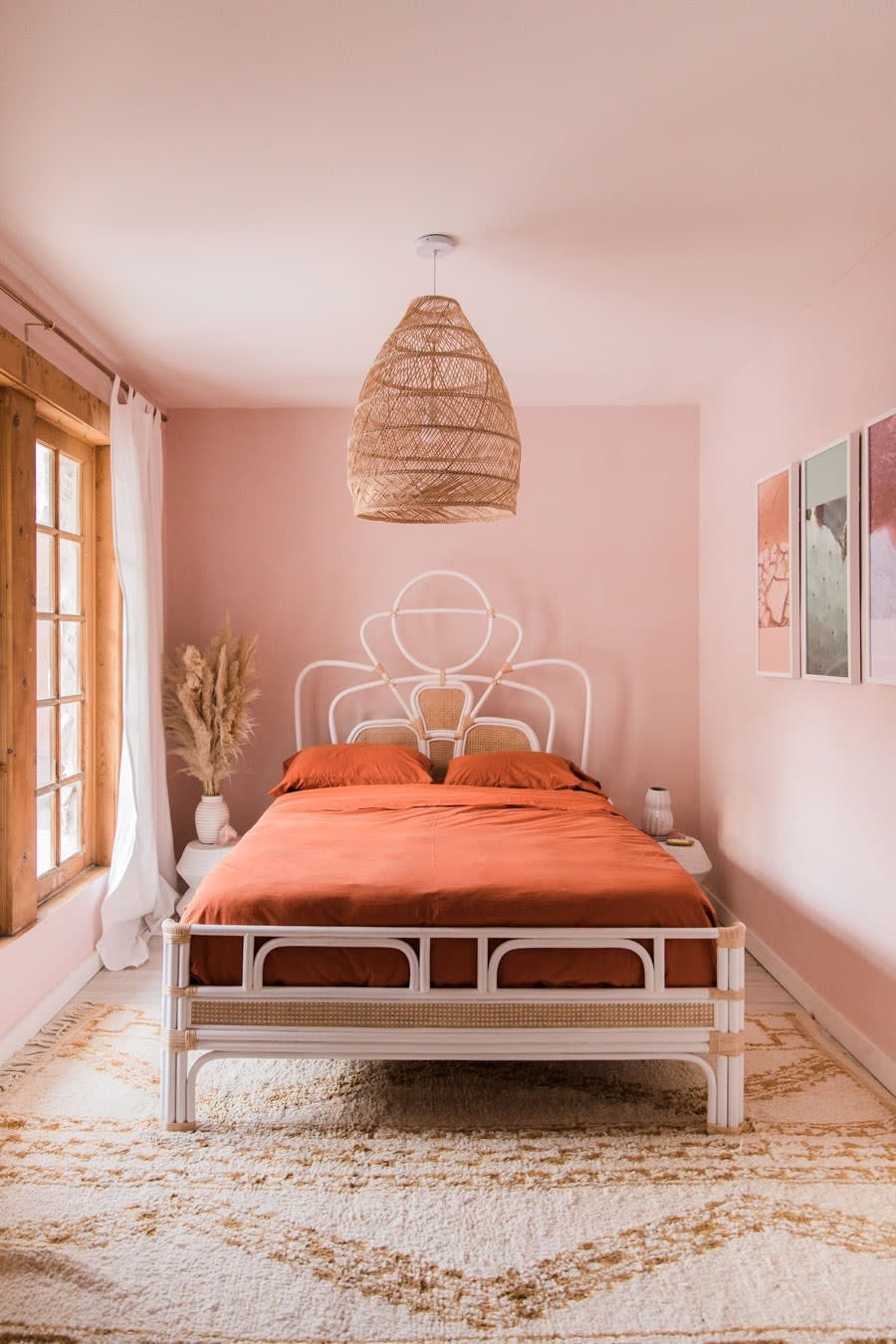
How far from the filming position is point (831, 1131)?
247 cm

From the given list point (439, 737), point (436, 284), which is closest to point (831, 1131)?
point (439, 737)

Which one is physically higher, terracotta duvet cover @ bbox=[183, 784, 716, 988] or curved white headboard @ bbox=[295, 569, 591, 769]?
curved white headboard @ bbox=[295, 569, 591, 769]

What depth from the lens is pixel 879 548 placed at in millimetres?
2781

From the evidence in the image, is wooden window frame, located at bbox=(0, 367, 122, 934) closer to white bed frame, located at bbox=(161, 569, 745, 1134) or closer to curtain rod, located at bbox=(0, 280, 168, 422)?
curtain rod, located at bbox=(0, 280, 168, 422)

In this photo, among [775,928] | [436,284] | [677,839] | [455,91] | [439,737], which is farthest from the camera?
[439,737]

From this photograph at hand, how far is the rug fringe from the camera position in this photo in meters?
2.78

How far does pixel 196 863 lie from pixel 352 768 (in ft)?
2.74

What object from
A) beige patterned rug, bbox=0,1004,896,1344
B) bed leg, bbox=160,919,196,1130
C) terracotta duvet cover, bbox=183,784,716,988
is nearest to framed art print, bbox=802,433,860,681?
terracotta duvet cover, bbox=183,784,716,988

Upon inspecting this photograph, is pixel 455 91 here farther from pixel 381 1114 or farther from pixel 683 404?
pixel 683 404

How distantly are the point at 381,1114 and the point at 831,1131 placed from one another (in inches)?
47.1

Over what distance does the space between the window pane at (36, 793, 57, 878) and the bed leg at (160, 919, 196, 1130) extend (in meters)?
1.27

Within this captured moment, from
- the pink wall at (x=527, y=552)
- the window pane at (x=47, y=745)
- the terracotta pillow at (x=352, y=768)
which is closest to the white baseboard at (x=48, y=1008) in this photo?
the window pane at (x=47, y=745)

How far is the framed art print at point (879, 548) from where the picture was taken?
2.71 m

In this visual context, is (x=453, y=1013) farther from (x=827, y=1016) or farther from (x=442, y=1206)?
(x=827, y=1016)
